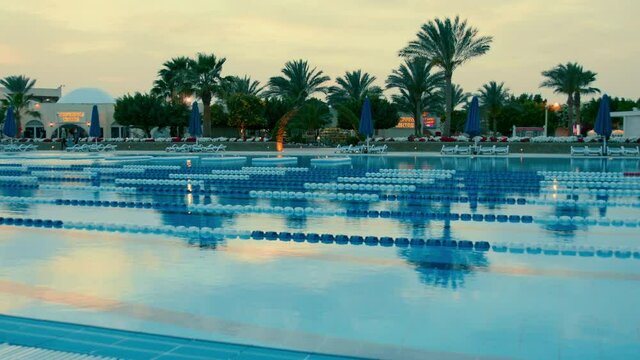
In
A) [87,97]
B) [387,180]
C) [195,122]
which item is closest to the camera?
[387,180]

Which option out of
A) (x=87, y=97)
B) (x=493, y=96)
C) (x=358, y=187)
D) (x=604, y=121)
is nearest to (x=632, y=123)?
(x=493, y=96)

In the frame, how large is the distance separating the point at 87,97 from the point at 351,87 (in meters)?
24.3

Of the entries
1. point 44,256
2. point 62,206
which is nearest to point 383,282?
point 44,256

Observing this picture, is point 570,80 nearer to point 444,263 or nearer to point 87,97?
point 87,97

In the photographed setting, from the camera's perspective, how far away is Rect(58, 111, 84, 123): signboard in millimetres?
55094

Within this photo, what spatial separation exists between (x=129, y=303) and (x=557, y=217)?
6.70 m

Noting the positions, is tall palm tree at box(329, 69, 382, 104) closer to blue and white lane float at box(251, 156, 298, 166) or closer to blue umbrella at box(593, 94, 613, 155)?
blue umbrella at box(593, 94, 613, 155)

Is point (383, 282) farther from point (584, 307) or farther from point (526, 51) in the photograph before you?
point (526, 51)

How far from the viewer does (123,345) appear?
4.08m

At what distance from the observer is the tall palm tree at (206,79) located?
137 feet

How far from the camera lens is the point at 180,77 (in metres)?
42.6

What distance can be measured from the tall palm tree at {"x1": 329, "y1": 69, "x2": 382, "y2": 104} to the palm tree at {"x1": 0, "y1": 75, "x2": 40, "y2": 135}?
76.7ft

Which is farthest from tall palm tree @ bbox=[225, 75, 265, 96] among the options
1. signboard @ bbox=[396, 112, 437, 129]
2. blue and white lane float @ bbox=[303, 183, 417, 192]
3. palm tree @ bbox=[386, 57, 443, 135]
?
blue and white lane float @ bbox=[303, 183, 417, 192]

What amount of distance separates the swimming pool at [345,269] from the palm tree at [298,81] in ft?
111
